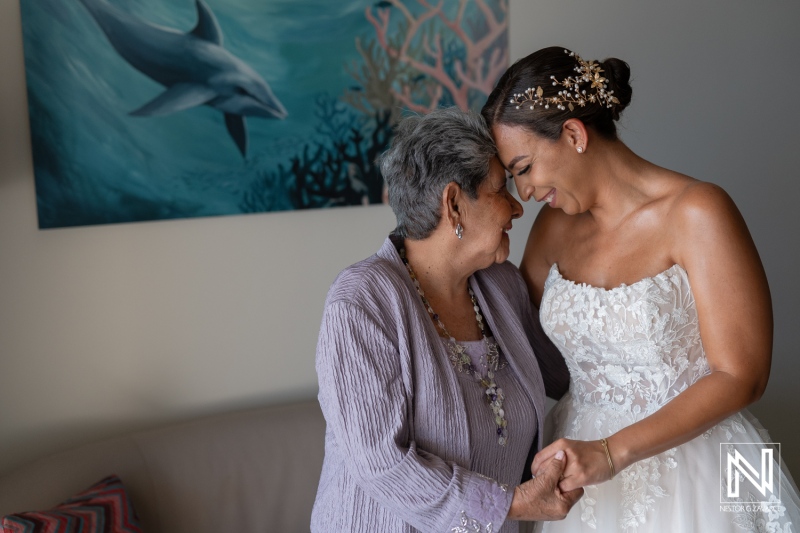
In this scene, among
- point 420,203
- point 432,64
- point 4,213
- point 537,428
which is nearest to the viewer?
point 420,203

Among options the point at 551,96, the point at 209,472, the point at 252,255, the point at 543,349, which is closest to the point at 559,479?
the point at 543,349

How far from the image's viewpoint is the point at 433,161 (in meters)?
1.79

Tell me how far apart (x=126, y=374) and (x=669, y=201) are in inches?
66.7

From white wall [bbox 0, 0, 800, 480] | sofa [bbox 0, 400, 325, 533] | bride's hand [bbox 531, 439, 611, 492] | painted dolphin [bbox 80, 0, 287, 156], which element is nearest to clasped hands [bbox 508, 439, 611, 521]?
bride's hand [bbox 531, 439, 611, 492]

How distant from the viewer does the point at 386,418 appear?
1.64 m

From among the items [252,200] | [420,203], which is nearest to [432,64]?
[252,200]

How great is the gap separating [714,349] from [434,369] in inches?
24.4

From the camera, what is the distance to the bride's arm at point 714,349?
1.71 m

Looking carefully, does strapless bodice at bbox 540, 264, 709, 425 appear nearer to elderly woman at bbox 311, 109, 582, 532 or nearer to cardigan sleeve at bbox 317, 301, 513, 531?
elderly woman at bbox 311, 109, 582, 532

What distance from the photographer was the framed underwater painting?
91.0 inches

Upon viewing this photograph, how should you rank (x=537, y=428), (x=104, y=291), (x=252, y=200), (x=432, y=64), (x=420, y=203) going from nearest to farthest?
(x=420, y=203)
(x=537, y=428)
(x=104, y=291)
(x=252, y=200)
(x=432, y=64)

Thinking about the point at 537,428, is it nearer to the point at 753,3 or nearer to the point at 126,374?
the point at 126,374

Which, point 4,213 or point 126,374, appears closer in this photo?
point 4,213

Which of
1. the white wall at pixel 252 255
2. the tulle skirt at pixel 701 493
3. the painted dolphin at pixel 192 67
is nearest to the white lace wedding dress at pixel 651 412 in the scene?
the tulle skirt at pixel 701 493
